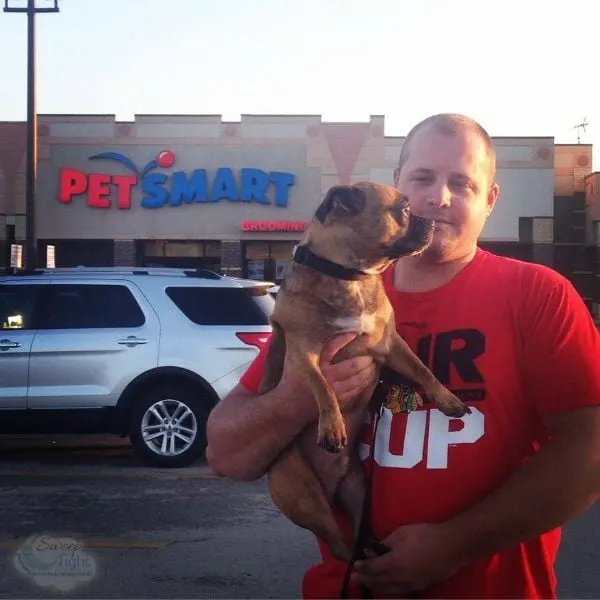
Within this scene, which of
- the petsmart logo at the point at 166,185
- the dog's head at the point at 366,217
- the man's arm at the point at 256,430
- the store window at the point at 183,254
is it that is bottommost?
the man's arm at the point at 256,430

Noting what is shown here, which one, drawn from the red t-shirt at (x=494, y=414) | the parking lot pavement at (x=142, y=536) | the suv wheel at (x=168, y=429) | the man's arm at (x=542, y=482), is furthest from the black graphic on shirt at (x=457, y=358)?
the suv wheel at (x=168, y=429)

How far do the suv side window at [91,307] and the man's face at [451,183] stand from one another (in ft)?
21.9

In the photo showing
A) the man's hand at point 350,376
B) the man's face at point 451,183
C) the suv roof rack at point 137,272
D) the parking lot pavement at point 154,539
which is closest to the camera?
the man's face at point 451,183

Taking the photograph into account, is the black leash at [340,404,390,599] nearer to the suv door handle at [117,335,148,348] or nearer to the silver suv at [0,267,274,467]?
the silver suv at [0,267,274,467]

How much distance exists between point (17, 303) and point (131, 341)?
126cm

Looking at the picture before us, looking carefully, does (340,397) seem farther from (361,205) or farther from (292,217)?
(292,217)

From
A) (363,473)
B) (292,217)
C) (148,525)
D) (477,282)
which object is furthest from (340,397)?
(292,217)

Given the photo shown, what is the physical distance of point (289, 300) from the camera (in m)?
2.52

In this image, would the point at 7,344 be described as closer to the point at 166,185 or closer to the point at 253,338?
the point at 253,338

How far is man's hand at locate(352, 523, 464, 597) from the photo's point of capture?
1859mm

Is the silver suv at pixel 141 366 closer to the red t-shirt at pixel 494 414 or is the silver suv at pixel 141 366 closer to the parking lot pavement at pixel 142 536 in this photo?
the parking lot pavement at pixel 142 536

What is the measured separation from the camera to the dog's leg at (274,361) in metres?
2.52

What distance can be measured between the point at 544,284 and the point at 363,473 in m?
0.65

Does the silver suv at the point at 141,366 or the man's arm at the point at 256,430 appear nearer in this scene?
the man's arm at the point at 256,430
